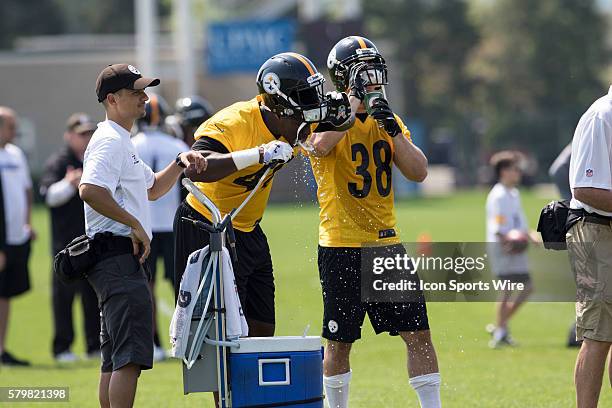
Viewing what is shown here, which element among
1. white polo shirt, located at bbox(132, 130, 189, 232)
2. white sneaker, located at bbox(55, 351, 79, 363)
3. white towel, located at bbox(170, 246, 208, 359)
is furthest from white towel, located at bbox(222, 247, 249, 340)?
white sneaker, located at bbox(55, 351, 79, 363)

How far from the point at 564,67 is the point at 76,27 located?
1175 inches

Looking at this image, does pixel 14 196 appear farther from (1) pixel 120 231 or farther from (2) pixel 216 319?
(2) pixel 216 319

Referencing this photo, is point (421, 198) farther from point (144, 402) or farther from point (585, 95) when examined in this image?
point (144, 402)

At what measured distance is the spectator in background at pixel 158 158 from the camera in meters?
10.9

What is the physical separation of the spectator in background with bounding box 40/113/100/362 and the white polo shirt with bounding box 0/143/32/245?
0.79 ft

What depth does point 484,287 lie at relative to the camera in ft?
24.3

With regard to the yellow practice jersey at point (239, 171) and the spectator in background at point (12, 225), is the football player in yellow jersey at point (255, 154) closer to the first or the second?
the yellow practice jersey at point (239, 171)

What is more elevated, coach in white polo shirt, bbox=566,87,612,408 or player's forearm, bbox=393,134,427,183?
player's forearm, bbox=393,134,427,183

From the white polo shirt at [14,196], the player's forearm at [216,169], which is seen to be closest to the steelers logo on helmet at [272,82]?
the player's forearm at [216,169]

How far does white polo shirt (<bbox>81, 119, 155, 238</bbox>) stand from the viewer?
6.36 m

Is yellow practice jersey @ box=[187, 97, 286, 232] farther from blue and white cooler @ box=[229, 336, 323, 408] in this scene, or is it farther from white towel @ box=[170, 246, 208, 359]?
blue and white cooler @ box=[229, 336, 323, 408]

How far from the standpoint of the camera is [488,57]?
73688 mm

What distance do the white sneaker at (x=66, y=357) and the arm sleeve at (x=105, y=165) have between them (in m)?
5.46

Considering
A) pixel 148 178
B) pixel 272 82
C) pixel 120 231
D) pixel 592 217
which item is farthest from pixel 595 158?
pixel 120 231
